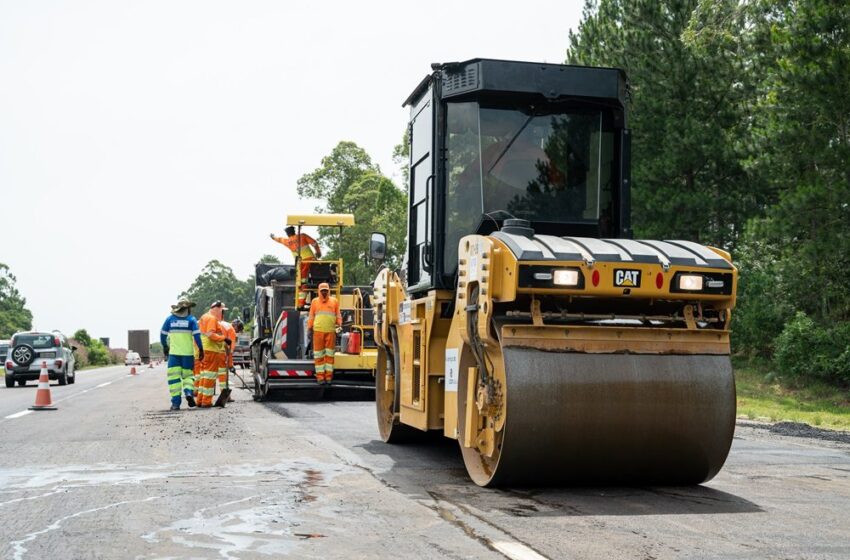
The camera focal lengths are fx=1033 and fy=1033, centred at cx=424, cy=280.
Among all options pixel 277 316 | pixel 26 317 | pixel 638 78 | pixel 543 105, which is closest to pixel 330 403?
pixel 277 316

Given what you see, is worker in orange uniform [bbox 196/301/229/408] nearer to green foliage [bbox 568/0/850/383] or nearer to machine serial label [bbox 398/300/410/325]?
machine serial label [bbox 398/300/410/325]

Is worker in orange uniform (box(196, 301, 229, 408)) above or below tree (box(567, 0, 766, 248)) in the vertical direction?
below

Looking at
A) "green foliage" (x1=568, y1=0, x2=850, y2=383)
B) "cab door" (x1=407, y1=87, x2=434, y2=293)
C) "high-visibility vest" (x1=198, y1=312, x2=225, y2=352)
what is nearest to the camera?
"cab door" (x1=407, y1=87, x2=434, y2=293)

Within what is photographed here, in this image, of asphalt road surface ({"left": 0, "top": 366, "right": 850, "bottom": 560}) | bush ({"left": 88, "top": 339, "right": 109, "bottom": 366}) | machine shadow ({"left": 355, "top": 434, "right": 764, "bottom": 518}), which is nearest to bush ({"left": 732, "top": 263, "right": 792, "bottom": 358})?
asphalt road surface ({"left": 0, "top": 366, "right": 850, "bottom": 560})

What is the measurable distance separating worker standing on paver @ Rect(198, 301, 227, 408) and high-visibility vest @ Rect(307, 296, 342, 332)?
61.2 inches

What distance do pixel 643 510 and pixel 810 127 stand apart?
1629 cm

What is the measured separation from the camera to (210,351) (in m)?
17.4

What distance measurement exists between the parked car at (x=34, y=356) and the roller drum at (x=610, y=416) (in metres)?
27.7

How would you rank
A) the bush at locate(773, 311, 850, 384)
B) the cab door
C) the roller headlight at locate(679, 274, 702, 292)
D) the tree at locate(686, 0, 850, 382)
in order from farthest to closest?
1. the bush at locate(773, 311, 850, 384)
2. the tree at locate(686, 0, 850, 382)
3. the cab door
4. the roller headlight at locate(679, 274, 702, 292)

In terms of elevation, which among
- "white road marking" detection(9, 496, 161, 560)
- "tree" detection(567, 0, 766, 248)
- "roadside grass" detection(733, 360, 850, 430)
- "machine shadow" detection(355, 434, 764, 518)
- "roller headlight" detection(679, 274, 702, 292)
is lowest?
"roadside grass" detection(733, 360, 850, 430)

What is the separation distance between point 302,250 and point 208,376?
15.6 feet

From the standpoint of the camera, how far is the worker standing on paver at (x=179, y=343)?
16938mm

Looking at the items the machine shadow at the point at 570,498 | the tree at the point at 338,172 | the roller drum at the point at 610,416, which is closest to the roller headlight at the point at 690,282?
the roller drum at the point at 610,416

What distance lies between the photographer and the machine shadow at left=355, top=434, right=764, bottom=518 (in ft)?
21.5
